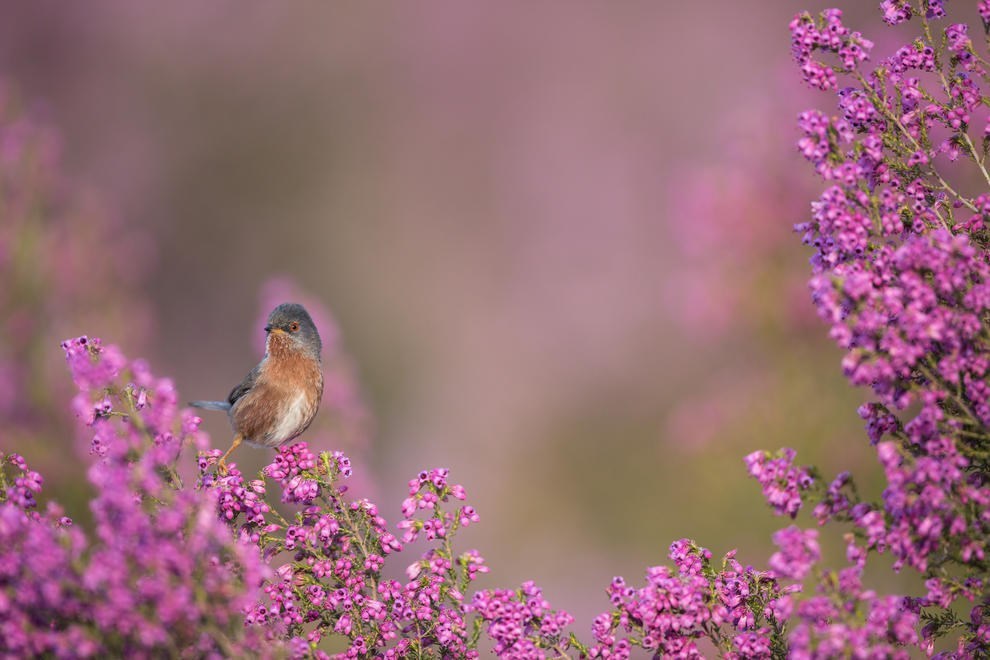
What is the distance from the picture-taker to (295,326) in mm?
5629

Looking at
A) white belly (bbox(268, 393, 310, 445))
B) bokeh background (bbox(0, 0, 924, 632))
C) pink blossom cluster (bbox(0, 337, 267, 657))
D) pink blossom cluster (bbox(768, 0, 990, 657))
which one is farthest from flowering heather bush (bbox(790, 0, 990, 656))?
bokeh background (bbox(0, 0, 924, 632))

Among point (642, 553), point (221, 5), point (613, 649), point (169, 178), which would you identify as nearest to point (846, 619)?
point (613, 649)

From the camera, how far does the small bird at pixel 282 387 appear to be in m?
5.38

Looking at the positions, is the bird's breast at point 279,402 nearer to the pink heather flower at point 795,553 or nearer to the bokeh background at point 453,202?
the pink heather flower at point 795,553

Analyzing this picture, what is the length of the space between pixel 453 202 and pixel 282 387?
13236mm

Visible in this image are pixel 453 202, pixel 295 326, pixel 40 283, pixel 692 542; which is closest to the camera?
pixel 692 542

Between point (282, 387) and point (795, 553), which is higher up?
point (282, 387)

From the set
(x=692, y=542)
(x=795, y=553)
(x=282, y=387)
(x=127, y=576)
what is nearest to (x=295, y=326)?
(x=282, y=387)

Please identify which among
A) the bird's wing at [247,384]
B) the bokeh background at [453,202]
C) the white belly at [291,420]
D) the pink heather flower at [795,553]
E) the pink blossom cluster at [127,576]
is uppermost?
the bokeh background at [453,202]

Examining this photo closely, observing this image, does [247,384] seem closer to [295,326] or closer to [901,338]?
[295,326]

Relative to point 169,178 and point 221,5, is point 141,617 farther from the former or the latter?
point 221,5

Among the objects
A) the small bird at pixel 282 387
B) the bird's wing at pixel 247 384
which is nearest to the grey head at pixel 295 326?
the small bird at pixel 282 387

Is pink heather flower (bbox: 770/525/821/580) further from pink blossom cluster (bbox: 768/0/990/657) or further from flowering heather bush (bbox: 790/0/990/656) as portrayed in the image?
flowering heather bush (bbox: 790/0/990/656)

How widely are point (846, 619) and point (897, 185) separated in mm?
1381
